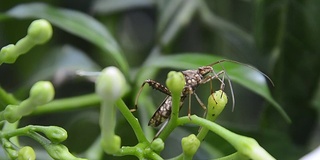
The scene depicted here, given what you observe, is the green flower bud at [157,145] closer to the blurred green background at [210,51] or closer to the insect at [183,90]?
the insect at [183,90]

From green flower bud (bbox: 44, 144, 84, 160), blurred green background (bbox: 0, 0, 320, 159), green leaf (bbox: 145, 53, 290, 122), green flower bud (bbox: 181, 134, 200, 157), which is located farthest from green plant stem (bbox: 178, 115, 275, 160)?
blurred green background (bbox: 0, 0, 320, 159)

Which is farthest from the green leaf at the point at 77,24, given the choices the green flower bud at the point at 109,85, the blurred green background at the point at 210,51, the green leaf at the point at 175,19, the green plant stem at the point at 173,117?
the green flower bud at the point at 109,85

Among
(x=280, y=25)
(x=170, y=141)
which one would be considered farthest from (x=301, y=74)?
(x=170, y=141)

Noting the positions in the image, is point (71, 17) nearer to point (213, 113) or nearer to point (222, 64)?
point (222, 64)

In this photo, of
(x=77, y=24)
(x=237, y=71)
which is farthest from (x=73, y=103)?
(x=237, y=71)

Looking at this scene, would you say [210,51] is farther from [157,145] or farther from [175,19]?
[157,145]

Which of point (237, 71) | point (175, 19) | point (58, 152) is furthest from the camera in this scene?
point (175, 19)

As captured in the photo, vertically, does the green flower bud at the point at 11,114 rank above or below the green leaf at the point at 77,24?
above
